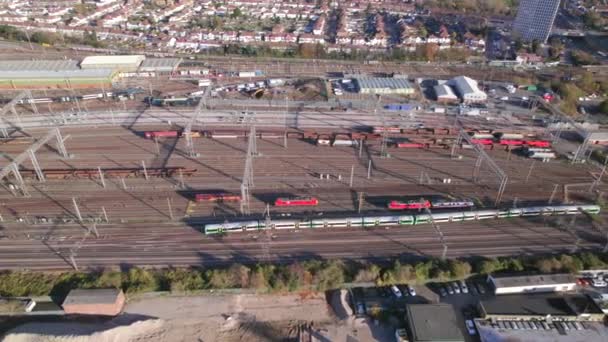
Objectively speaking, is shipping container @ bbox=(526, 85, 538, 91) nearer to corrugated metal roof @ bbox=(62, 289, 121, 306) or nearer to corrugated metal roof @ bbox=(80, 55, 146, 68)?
corrugated metal roof @ bbox=(80, 55, 146, 68)

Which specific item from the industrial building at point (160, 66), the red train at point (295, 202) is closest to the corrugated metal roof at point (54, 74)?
the industrial building at point (160, 66)

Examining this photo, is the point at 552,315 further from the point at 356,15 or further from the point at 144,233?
the point at 356,15

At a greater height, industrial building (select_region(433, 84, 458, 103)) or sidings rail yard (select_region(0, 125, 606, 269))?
industrial building (select_region(433, 84, 458, 103))

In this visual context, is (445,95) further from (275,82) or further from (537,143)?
(275,82)

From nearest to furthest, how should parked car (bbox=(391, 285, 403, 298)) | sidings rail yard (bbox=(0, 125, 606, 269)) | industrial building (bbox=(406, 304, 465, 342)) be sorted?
industrial building (bbox=(406, 304, 465, 342))
parked car (bbox=(391, 285, 403, 298))
sidings rail yard (bbox=(0, 125, 606, 269))

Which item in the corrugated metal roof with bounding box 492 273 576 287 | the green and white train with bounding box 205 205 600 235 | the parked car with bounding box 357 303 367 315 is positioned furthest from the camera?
the green and white train with bounding box 205 205 600 235

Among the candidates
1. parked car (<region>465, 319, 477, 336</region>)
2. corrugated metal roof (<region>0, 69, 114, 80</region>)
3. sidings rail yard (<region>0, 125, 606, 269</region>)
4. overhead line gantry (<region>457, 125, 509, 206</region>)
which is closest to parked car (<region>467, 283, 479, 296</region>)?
parked car (<region>465, 319, 477, 336</region>)
